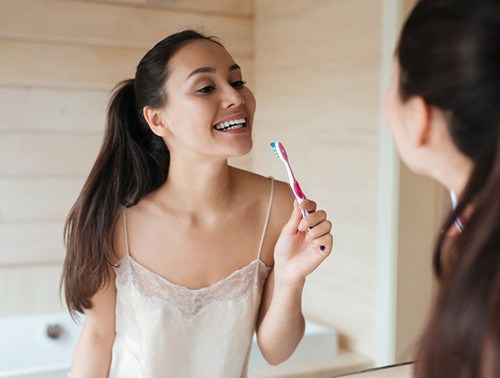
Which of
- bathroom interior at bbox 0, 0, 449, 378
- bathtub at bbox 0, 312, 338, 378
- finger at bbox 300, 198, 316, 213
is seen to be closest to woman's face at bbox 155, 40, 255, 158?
finger at bbox 300, 198, 316, 213

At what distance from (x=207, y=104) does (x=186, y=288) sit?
0.25 m

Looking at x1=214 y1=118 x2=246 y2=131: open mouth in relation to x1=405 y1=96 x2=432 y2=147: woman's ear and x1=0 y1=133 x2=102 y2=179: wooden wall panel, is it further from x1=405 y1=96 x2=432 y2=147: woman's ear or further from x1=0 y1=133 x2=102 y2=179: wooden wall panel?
x1=0 y1=133 x2=102 y2=179: wooden wall panel

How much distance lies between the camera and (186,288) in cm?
102

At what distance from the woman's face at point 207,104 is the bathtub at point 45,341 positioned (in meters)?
0.85

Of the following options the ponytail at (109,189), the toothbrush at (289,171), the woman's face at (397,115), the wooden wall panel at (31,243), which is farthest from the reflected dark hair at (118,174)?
the wooden wall panel at (31,243)

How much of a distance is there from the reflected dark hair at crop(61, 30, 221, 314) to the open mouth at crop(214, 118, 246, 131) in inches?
3.6

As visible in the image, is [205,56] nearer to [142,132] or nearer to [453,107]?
[142,132]

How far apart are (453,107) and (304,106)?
1.39m

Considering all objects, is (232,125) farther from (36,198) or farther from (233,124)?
(36,198)

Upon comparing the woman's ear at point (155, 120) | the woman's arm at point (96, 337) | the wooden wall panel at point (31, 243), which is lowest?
the wooden wall panel at point (31, 243)

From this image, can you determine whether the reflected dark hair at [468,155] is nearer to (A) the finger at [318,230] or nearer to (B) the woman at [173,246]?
(A) the finger at [318,230]

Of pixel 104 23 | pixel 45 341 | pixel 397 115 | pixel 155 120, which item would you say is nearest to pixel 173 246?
pixel 155 120

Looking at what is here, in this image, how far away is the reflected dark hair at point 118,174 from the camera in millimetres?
998

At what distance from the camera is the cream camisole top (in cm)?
102
